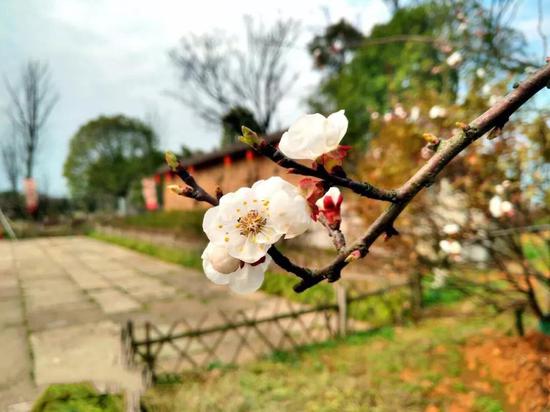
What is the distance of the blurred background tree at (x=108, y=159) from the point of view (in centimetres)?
4231

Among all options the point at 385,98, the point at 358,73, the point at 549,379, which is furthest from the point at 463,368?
the point at 358,73

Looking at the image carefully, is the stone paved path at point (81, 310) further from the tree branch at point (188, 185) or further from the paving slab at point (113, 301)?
the tree branch at point (188, 185)

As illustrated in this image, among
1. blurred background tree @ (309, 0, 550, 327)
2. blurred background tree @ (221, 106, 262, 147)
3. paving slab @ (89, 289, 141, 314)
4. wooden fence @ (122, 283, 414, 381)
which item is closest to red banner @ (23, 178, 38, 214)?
blurred background tree @ (221, 106, 262, 147)

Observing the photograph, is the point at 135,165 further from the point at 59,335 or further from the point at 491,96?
the point at 491,96

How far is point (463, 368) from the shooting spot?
15.6ft

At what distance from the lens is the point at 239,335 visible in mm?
5559

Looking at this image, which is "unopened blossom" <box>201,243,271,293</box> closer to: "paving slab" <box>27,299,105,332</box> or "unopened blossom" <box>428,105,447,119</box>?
"unopened blossom" <box>428,105,447,119</box>

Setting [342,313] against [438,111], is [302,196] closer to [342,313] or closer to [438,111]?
[438,111]

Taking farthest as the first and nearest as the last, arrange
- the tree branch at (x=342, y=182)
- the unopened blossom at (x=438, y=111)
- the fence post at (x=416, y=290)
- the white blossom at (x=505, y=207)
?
the fence post at (x=416, y=290)
the unopened blossom at (x=438, y=111)
the white blossom at (x=505, y=207)
the tree branch at (x=342, y=182)

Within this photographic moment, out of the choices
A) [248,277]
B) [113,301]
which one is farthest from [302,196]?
[113,301]

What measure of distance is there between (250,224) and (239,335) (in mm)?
4983

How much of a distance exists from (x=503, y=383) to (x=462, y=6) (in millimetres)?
4031

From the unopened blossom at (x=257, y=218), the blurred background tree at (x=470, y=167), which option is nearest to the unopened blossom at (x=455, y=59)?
the blurred background tree at (x=470, y=167)

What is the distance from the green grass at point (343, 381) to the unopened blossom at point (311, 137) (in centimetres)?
356
